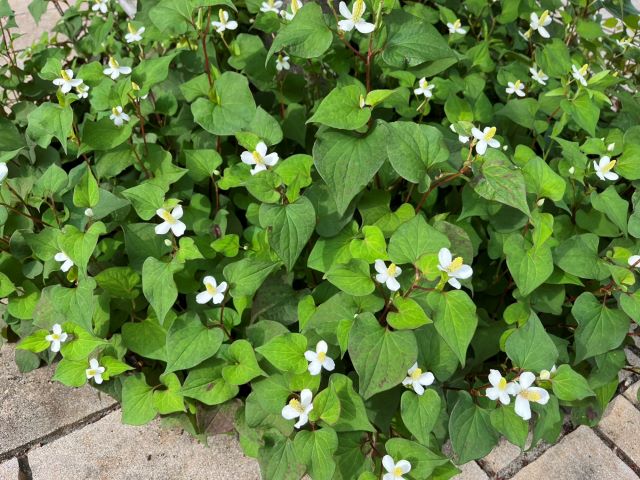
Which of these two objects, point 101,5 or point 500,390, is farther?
point 101,5

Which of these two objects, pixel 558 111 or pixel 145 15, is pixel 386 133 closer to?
pixel 558 111

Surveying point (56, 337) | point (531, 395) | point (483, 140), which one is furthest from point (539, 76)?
point (56, 337)

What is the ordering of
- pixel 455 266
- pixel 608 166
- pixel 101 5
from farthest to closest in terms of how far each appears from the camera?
1. pixel 101 5
2. pixel 608 166
3. pixel 455 266

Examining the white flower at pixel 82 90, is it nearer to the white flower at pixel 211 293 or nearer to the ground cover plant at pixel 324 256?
the ground cover plant at pixel 324 256

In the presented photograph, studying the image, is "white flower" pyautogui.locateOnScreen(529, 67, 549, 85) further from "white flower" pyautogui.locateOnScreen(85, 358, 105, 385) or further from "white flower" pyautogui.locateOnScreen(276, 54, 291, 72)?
"white flower" pyautogui.locateOnScreen(85, 358, 105, 385)

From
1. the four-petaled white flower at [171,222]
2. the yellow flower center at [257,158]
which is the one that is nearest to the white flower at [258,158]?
the yellow flower center at [257,158]

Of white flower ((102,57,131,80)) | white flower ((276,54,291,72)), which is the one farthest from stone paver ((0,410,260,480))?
white flower ((276,54,291,72))

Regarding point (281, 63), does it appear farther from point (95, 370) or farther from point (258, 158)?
point (95, 370)
